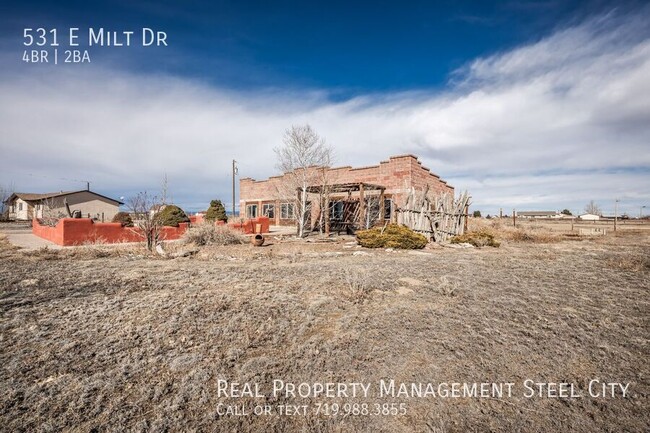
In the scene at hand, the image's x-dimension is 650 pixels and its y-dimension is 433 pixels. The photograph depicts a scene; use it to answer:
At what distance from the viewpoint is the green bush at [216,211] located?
21.3 metres

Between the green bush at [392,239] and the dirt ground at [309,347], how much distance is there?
573cm

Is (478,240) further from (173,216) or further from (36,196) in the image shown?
(36,196)

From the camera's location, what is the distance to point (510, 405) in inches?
89.7

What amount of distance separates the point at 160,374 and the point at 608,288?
7.64 meters

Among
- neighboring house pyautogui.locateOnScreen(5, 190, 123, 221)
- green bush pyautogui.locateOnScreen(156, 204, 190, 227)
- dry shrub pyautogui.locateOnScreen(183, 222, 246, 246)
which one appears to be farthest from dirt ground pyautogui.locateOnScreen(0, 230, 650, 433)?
neighboring house pyautogui.locateOnScreen(5, 190, 123, 221)

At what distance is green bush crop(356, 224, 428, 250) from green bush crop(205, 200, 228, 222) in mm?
12855

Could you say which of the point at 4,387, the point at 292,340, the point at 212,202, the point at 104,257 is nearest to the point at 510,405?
the point at 292,340

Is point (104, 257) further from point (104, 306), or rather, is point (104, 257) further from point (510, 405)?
point (510, 405)

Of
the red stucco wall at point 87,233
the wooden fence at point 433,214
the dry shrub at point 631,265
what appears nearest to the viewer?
the dry shrub at point 631,265

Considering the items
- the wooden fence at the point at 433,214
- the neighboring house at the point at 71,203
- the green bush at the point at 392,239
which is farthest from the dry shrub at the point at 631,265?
the neighboring house at the point at 71,203

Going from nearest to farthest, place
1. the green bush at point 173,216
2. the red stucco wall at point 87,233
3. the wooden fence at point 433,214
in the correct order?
the red stucco wall at point 87,233 → the wooden fence at point 433,214 → the green bush at point 173,216

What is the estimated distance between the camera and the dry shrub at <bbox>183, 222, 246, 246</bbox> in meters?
12.7

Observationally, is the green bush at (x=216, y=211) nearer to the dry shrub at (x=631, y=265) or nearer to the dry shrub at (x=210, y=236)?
the dry shrub at (x=210, y=236)

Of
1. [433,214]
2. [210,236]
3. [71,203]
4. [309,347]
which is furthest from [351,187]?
[71,203]
